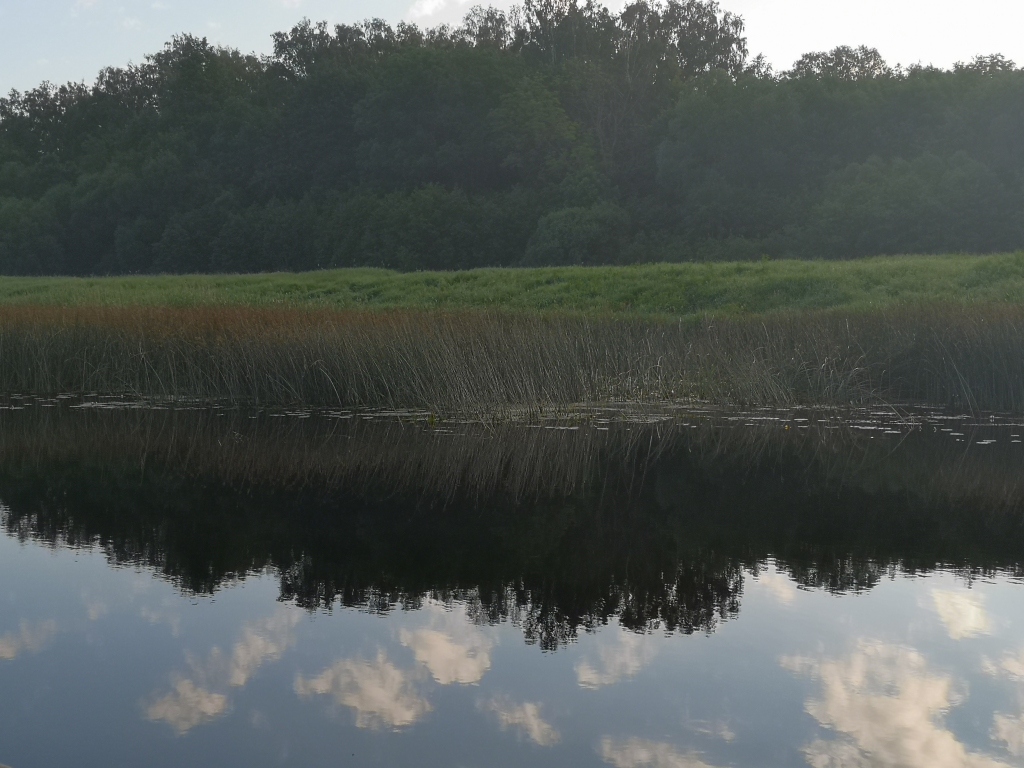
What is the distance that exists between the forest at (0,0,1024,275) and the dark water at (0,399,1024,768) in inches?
1003

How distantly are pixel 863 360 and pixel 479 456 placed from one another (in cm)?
500

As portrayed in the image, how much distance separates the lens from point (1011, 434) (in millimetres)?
9617

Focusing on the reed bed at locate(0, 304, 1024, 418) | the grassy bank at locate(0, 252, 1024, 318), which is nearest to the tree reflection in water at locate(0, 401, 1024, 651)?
the reed bed at locate(0, 304, 1024, 418)

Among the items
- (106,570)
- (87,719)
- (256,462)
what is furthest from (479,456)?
(87,719)

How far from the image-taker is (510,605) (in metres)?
4.80

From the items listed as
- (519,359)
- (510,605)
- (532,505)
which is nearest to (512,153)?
(519,359)

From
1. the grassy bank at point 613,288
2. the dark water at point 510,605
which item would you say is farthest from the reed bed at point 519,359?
the grassy bank at point 613,288

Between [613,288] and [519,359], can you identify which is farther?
[613,288]

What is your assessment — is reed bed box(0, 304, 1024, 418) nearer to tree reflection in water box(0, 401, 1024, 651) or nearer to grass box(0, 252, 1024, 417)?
grass box(0, 252, 1024, 417)

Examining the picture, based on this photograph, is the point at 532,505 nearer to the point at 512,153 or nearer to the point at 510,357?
the point at 510,357

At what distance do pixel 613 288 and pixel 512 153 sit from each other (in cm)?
2099

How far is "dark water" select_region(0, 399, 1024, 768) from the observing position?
11.5 feet

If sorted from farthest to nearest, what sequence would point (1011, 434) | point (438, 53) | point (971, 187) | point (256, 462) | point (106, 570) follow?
point (438, 53), point (971, 187), point (1011, 434), point (256, 462), point (106, 570)

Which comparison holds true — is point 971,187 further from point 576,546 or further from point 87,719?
point 87,719
